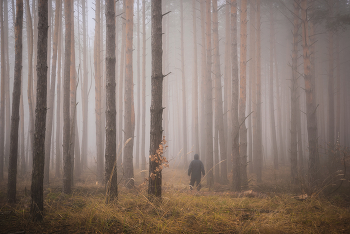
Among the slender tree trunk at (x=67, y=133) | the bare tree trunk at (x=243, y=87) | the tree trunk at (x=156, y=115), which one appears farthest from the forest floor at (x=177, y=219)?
the bare tree trunk at (x=243, y=87)

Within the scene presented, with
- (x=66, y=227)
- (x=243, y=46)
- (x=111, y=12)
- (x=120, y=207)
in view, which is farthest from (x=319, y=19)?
(x=66, y=227)

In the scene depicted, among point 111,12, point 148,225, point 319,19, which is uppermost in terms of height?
point 319,19

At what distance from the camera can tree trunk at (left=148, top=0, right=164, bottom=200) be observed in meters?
4.42

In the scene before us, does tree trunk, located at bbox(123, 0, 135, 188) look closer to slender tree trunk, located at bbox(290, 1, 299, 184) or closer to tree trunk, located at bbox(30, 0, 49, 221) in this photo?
tree trunk, located at bbox(30, 0, 49, 221)

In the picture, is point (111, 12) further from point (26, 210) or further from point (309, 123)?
point (309, 123)

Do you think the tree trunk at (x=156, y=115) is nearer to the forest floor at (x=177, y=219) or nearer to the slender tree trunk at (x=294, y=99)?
the forest floor at (x=177, y=219)

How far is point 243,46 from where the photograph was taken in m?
9.09

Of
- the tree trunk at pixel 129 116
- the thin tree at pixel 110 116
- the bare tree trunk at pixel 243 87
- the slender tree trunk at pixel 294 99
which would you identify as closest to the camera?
the thin tree at pixel 110 116

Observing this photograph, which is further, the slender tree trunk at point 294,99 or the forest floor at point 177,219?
the slender tree trunk at point 294,99

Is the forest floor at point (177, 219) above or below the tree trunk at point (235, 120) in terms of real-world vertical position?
below

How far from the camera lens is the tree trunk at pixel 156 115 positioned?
442cm

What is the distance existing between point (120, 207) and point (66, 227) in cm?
117

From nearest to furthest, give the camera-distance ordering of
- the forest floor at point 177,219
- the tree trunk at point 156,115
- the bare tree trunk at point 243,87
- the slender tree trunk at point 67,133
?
the forest floor at point 177,219
the tree trunk at point 156,115
the slender tree trunk at point 67,133
the bare tree trunk at point 243,87

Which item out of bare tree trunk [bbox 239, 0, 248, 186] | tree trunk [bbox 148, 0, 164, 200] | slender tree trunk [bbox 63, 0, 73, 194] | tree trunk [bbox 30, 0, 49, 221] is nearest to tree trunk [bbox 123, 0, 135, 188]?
slender tree trunk [bbox 63, 0, 73, 194]
